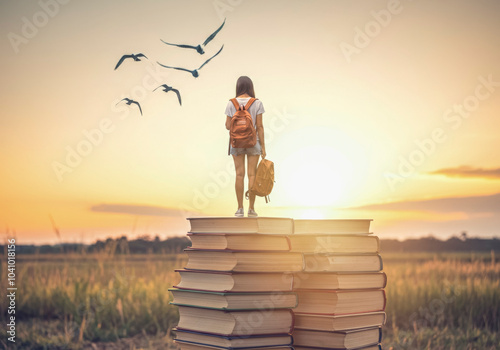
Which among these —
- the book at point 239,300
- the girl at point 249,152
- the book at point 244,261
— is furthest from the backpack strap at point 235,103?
the book at point 239,300

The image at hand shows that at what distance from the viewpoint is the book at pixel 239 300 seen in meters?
5.33

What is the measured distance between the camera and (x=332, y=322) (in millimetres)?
5629

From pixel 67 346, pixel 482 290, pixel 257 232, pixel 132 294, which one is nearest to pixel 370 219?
pixel 257 232

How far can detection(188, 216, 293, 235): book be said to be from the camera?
538 centimetres

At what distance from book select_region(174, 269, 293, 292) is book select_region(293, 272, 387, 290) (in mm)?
218

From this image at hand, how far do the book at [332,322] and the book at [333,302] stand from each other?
4cm

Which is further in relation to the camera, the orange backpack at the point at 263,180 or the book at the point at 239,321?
the orange backpack at the point at 263,180

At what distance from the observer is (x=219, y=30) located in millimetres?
6180

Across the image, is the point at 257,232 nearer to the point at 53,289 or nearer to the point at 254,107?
the point at 254,107

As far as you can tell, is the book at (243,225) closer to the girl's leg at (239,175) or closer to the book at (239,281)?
the book at (239,281)

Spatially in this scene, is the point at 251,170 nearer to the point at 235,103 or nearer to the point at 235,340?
the point at 235,103

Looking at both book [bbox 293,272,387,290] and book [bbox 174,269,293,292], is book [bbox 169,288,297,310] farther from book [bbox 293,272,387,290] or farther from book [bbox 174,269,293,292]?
book [bbox 293,272,387,290]

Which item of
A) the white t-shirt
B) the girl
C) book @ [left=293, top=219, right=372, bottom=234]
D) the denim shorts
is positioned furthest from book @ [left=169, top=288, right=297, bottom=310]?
the white t-shirt

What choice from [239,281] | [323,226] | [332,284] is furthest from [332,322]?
[239,281]
